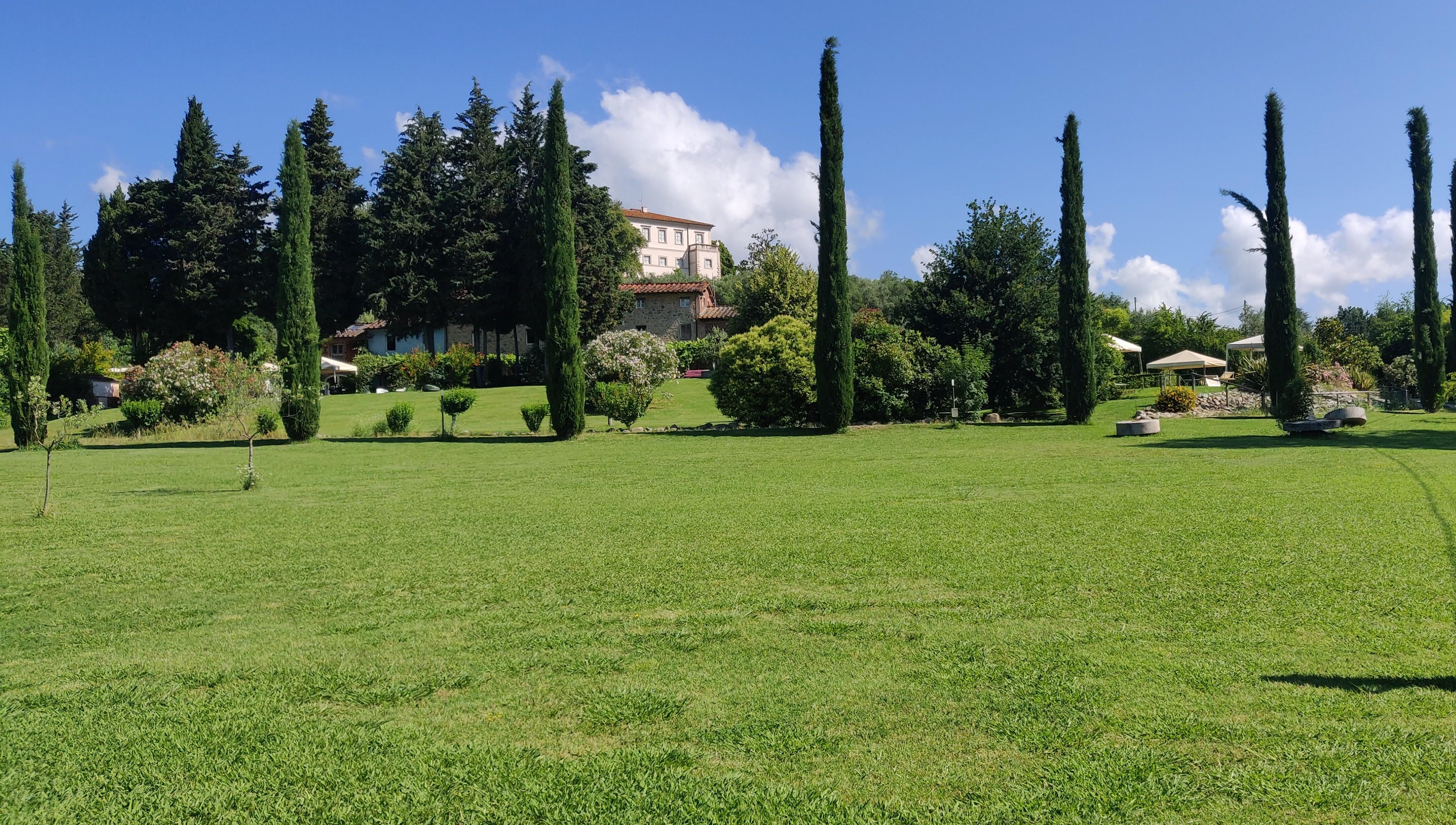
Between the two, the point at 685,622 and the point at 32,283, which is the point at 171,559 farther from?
the point at 32,283

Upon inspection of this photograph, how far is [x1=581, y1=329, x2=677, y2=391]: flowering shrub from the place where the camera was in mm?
30359

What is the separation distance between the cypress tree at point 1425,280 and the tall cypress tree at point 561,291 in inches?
1024

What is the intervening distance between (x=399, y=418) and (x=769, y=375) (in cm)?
1059

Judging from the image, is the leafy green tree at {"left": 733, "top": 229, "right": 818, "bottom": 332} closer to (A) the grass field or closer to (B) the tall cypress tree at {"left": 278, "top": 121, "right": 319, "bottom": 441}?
(B) the tall cypress tree at {"left": 278, "top": 121, "right": 319, "bottom": 441}

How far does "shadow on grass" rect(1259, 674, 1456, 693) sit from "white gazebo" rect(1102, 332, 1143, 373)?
1139 inches

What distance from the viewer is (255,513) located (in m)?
11.3

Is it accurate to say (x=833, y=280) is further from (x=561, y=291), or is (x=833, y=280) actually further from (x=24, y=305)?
(x=24, y=305)

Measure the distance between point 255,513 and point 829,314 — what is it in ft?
53.5

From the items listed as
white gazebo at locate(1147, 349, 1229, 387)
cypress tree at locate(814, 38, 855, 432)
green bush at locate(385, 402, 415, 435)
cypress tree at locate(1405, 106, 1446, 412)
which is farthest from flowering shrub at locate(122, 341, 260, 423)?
cypress tree at locate(1405, 106, 1446, 412)

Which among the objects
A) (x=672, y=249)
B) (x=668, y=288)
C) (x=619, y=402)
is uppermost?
(x=672, y=249)

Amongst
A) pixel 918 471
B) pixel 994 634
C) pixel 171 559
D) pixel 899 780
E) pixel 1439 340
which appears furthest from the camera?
pixel 1439 340

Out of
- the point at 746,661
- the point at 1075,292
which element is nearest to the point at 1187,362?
the point at 1075,292

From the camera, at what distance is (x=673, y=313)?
56.2 meters

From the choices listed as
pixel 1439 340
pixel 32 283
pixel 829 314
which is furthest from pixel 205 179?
pixel 1439 340
